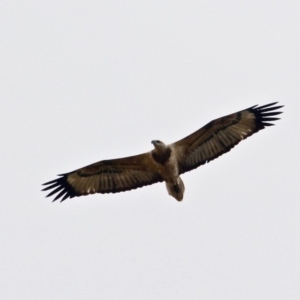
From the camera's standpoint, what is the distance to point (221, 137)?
987 inches

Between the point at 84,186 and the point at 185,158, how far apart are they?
2.31m

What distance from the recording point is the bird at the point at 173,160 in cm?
2475

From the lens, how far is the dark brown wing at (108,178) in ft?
82.8

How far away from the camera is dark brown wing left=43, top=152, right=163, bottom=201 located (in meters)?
25.2

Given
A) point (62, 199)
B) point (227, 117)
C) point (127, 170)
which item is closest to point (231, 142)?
point (227, 117)

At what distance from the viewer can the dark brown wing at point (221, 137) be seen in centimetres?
2500

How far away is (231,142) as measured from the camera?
25125 mm

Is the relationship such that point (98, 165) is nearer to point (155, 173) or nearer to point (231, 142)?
point (155, 173)

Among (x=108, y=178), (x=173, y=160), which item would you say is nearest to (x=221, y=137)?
(x=173, y=160)

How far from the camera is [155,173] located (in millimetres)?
25234

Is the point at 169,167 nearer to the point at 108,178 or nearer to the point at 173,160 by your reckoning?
the point at 173,160

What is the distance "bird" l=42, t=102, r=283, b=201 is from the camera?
24.7 meters

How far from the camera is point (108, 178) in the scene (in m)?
25.5

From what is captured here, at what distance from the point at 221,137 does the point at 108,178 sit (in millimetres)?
2581
